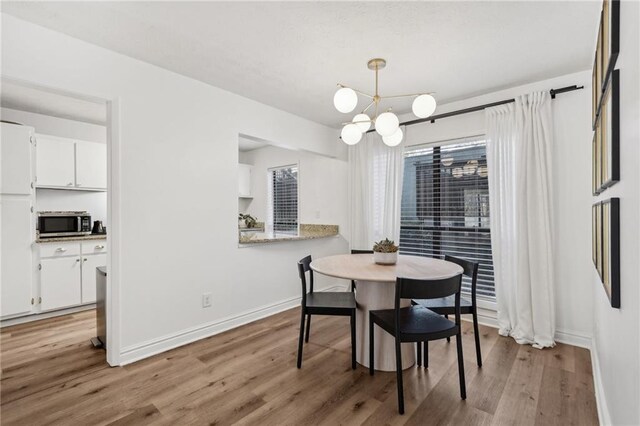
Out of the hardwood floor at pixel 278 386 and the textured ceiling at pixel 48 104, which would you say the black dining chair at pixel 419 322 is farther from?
the textured ceiling at pixel 48 104

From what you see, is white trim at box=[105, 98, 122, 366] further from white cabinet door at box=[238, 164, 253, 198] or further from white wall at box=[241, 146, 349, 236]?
white cabinet door at box=[238, 164, 253, 198]

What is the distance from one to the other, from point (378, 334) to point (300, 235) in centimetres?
219

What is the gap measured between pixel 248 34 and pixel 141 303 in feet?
7.49

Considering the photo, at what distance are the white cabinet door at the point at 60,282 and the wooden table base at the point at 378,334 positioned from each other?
11.5ft

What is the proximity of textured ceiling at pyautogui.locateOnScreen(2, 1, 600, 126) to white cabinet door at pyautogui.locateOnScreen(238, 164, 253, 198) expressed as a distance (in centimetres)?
311

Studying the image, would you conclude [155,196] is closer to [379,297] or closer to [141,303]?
[141,303]

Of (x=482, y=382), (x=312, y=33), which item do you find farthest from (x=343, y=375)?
(x=312, y=33)

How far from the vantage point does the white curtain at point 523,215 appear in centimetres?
284

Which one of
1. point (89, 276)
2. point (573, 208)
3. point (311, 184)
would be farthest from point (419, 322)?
point (89, 276)

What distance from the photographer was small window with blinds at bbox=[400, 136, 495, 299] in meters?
3.46

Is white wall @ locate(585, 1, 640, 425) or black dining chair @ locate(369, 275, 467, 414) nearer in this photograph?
white wall @ locate(585, 1, 640, 425)

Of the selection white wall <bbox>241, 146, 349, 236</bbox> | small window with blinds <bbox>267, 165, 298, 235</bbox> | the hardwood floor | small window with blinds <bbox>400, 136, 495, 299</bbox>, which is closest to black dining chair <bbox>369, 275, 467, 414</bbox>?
the hardwood floor

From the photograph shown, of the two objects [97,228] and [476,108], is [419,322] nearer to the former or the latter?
[476,108]

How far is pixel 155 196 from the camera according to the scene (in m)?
2.67
